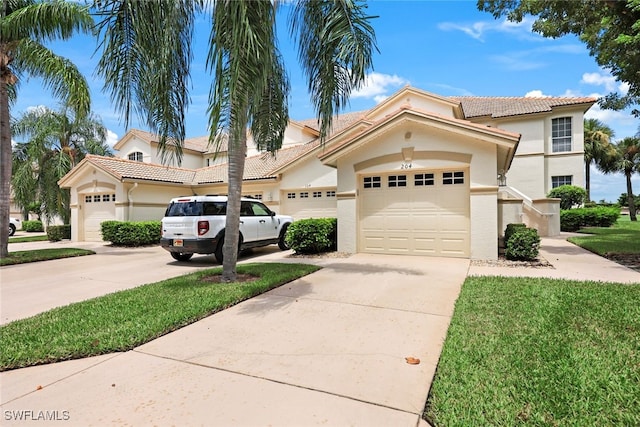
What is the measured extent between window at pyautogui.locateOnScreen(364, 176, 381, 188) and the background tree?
271 inches

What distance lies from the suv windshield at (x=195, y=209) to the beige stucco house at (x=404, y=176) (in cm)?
231

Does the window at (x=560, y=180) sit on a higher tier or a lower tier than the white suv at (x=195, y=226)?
higher

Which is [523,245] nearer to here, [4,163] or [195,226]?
[195,226]

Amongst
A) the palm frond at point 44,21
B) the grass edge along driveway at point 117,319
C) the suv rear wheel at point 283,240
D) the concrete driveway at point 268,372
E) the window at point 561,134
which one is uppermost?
the palm frond at point 44,21

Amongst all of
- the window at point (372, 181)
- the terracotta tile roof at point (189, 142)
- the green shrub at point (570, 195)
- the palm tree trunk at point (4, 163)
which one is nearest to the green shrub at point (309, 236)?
the window at point (372, 181)

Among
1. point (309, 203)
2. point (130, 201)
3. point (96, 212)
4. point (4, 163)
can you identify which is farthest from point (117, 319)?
point (96, 212)

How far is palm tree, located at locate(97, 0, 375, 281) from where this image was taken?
5.05 m

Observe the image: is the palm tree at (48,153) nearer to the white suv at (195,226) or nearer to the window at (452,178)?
the white suv at (195,226)

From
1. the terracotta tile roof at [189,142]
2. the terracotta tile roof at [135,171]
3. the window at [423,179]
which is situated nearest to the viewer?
the window at [423,179]

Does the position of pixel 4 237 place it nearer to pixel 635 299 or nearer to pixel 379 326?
pixel 379 326

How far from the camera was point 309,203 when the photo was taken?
57.0 ft

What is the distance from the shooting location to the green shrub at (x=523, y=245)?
9094 mm

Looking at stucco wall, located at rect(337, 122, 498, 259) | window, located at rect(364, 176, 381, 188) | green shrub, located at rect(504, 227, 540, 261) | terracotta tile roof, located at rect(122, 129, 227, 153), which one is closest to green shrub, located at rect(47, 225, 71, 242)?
terracotta tile roof, located at rect(122, 129, 227, 153)

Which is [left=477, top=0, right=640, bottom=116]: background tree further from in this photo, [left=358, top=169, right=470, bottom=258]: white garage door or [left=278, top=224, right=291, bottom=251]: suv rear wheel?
[left=278, top=224, right=291, bottom=251]: suv rear wheel
